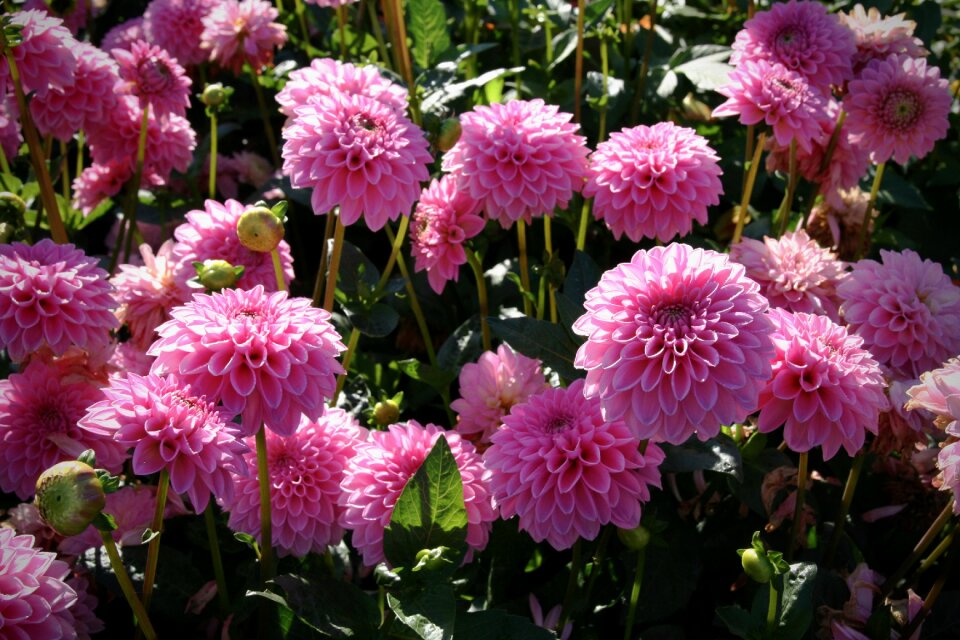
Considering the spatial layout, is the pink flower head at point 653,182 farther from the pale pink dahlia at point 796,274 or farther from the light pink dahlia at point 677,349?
the light pink dahlia at point 677,349

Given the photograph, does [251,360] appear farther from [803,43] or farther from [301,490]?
[803,43]

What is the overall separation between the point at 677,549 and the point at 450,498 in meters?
0.55

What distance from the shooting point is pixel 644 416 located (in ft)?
3.69

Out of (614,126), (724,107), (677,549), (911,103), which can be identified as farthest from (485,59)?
(677,549)

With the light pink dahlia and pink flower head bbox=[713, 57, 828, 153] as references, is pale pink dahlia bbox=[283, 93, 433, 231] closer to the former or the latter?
the light pink dahlia

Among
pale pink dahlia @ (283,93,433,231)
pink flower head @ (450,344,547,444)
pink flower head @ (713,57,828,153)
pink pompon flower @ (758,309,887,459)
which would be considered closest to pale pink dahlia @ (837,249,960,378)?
pink pompon flower @ (758,309,887,459)

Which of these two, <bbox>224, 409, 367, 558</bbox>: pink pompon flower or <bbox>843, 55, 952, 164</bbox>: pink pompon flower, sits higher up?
<bbox>843, 55, 952, 164</bbox>: pink pompon flower

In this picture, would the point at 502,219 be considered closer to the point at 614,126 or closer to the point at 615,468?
the point at 615,468

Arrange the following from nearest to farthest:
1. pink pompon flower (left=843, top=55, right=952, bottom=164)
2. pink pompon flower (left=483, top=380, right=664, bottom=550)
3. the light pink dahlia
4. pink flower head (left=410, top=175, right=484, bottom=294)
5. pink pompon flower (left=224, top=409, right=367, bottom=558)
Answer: the light pink dahlia
pink pompon flower (left=483, top=380, right=664, bottom=550)
pink pompon flower (left=224, top=409, right=367, bottom=558)
pink flower head (left=410, top=175, right=484, bottom=294)
pink pompon flower (left=843, top=55, right=952, bottom=164)

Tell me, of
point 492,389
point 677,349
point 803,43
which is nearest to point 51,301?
point 492,389

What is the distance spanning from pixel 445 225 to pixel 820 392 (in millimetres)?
809

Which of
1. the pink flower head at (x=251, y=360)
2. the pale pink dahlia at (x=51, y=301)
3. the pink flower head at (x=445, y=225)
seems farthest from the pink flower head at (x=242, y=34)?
the pink flower head at (x=251, y=360)

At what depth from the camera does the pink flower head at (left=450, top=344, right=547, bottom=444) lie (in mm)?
1585

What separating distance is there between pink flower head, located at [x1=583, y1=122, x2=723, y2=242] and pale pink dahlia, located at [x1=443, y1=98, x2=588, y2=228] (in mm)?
61
